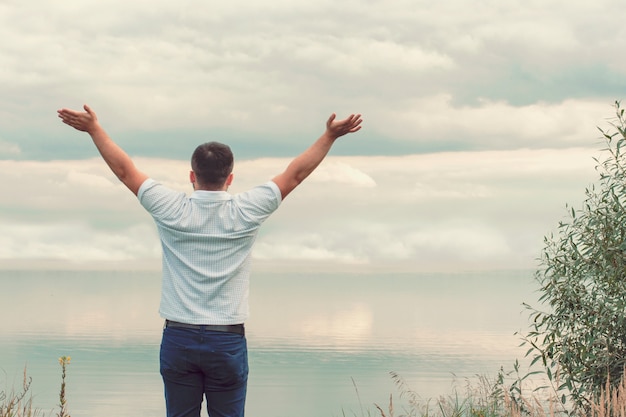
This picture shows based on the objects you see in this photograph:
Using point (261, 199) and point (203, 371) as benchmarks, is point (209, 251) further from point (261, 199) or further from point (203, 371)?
point (203, 371)

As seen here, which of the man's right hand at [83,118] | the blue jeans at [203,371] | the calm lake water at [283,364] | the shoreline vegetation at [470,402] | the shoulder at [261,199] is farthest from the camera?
the calm lake water at [283,364]

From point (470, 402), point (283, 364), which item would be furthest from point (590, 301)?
point (283, 364)

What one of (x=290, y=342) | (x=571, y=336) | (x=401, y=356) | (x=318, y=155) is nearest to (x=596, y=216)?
(x=571, y=336)

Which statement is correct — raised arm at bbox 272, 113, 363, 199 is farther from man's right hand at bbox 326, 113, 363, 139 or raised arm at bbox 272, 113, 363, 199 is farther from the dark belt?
the dark belt

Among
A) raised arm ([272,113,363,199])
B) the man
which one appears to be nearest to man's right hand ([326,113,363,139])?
raised arm ([272,113,363,199])

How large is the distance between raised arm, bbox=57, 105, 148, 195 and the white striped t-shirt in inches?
11.7

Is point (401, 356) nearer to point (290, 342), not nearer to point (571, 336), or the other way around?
point (290, 342)

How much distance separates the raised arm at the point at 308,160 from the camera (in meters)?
5.72

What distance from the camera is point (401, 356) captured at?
204ft

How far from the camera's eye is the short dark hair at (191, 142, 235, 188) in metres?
5.54

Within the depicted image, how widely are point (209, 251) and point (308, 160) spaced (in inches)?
34.6

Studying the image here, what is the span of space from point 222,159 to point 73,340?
7682 cm

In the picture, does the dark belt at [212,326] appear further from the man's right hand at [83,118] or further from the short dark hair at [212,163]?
the man's right hand at [83,118]

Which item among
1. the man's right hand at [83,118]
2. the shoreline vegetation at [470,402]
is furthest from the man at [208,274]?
the shoreline vegetation at [470,402]
